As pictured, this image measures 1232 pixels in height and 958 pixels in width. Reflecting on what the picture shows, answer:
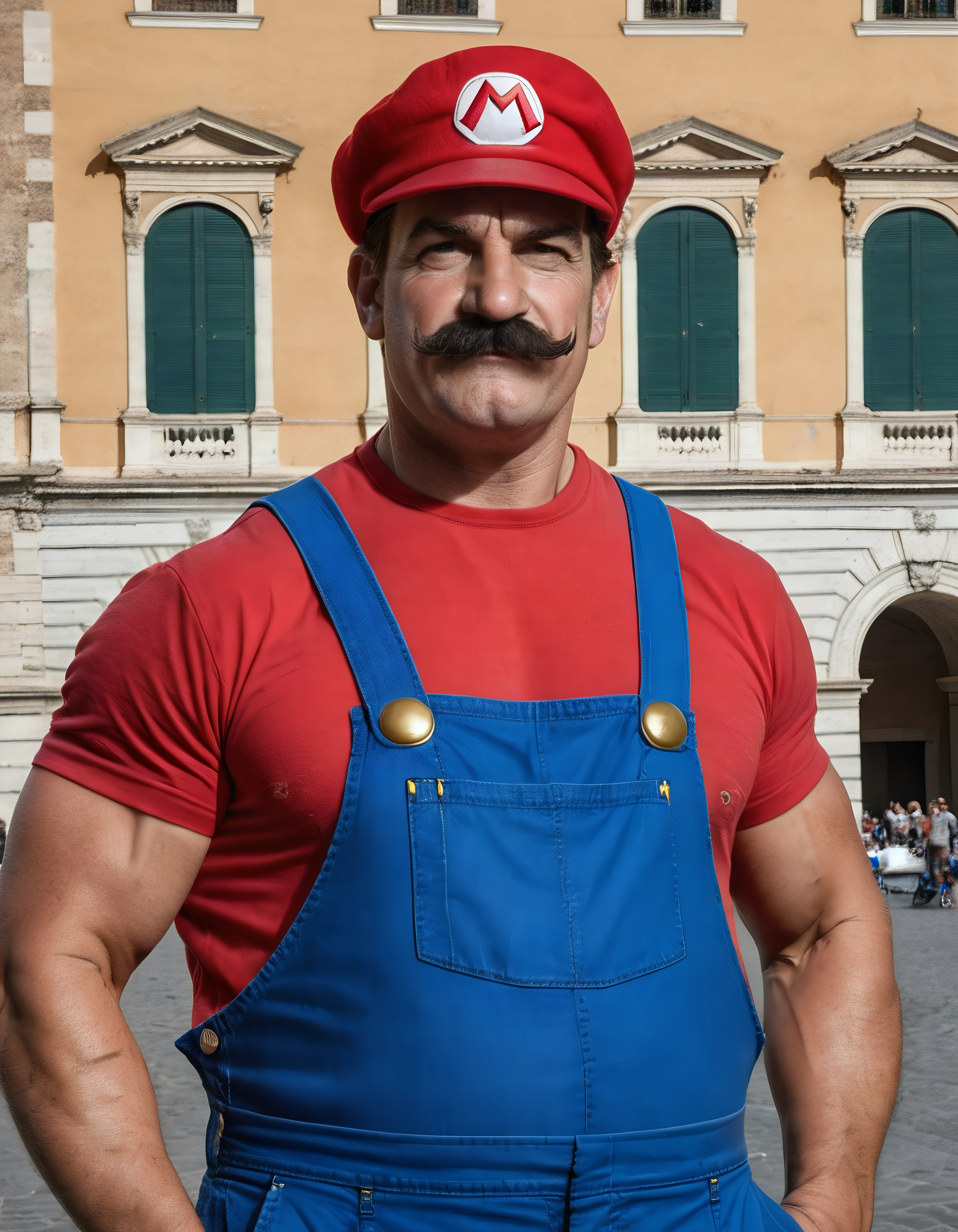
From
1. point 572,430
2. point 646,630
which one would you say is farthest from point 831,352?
Result: point 646,630

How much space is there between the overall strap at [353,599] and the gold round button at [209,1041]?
0.30 meters

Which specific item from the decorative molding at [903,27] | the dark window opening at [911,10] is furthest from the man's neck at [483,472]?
the dark window opening at [911,10]

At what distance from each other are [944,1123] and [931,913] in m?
8.63

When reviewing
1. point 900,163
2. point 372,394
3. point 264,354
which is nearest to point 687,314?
point 900,163

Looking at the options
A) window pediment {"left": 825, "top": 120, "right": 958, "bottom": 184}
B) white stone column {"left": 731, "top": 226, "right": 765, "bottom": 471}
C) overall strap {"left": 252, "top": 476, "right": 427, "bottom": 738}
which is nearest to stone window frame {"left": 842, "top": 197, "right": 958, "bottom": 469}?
window pediment {"left": 825, "top": 120, "right": 958, "bottom": 184}

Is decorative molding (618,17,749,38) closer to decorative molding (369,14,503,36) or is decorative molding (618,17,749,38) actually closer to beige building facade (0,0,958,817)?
beige building facade (0,0,958,817)

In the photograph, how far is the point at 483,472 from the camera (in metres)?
1.67

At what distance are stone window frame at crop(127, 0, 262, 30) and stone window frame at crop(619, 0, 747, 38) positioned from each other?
142 inches

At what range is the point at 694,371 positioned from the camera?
15.9 meters

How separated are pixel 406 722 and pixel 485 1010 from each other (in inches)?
10.1

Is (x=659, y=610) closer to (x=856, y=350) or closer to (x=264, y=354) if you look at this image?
(x=264, y=354)

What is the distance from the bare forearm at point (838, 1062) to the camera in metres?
1.62

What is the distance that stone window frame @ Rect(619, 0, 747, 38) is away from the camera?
16.0 metres

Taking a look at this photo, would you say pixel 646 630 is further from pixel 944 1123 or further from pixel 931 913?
pixel 931 913
